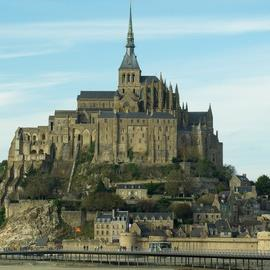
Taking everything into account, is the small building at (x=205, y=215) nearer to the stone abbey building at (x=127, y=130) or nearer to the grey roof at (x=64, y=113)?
the stone abbey building at (x=127, y=130)

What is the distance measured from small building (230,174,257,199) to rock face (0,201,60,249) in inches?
824

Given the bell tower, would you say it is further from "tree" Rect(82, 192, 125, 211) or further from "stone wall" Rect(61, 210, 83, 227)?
"stone wall" Rect(61, 210, 83, 227)

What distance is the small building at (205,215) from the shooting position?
12322 centimetres

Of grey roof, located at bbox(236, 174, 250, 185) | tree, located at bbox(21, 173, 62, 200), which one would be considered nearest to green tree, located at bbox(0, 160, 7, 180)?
tree, located at bbox(21, 173, 62, 200)

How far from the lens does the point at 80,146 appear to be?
139500 millimetres

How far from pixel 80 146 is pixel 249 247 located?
3438 cm

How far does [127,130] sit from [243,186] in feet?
49.6

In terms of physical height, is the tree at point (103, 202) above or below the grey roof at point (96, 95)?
below

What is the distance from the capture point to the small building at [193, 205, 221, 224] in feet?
404

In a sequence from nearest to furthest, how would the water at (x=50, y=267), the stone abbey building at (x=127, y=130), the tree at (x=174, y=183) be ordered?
the water at (x=50, y=267)
the tree at (x=174, y=183)
the stone abbey building at (x=127, y=130)

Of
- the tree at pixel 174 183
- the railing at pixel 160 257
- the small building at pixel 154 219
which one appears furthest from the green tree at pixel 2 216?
the tree at pixel 174 183

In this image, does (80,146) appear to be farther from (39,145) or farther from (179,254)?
(179,254)

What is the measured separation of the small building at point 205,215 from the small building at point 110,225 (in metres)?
7.80

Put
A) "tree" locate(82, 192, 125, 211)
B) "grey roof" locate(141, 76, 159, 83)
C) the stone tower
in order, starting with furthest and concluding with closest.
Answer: "grey roof" locate(141, 76, 159, 83) < the stone tower < "tree" locate(82, 192, 125, 211)
